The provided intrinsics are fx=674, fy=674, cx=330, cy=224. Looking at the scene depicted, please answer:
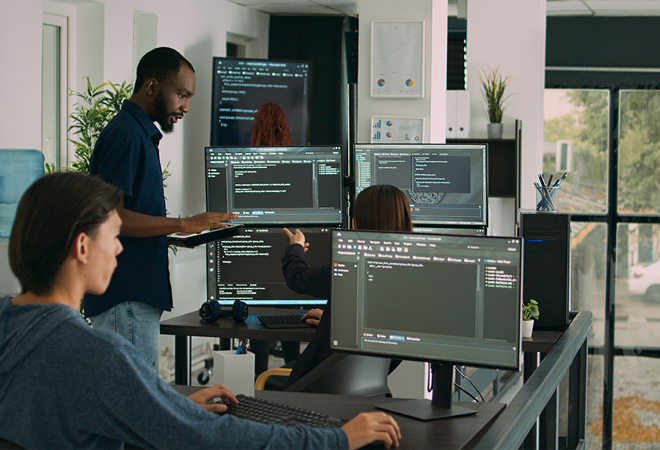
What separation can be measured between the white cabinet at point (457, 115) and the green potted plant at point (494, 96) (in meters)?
0.17

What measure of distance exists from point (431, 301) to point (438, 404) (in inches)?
9.5

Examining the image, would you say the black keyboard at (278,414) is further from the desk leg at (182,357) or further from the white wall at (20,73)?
the white wall at (20,73)

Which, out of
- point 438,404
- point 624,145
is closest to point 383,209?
point 438,404

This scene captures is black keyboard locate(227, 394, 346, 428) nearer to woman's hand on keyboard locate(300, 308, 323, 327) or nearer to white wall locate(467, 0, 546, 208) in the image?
woman's hand on keyboard locate(300, 308, 323, 327)

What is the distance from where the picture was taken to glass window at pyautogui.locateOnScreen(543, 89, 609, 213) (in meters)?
6.15

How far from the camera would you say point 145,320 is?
2.09m

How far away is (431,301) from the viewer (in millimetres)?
1507

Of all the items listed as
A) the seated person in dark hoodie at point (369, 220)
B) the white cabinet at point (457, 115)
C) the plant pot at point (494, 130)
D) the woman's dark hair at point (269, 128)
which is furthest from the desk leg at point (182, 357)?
the plant pot at point (494, 130)

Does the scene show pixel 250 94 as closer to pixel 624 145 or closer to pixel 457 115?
pixel 457 115

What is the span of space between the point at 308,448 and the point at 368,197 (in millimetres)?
882

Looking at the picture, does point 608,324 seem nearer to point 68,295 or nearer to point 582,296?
point 582,296

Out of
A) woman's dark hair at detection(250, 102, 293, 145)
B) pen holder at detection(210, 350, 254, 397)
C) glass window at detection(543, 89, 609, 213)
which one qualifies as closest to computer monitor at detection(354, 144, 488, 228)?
pen holder at detection(210, 350, 254, 397)

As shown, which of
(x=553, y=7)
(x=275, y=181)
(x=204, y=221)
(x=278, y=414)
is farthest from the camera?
(x=553, y=7)

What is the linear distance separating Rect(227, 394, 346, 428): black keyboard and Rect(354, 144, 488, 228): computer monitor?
4.72 ft
